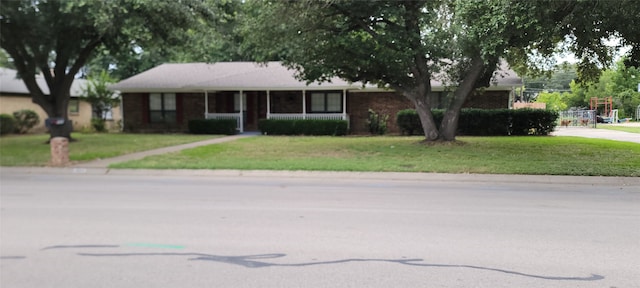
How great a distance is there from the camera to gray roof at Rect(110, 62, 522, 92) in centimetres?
2509

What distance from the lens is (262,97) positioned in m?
27.9

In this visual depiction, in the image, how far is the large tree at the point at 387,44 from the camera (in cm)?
1412

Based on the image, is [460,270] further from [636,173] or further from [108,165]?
[108,165]

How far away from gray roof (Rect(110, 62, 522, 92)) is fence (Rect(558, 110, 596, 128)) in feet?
11.8

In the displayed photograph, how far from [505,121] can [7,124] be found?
26.2m

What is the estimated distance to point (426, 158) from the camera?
13.5 m

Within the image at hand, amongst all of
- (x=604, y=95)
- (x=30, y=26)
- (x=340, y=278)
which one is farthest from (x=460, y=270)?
(x=604, y=95)

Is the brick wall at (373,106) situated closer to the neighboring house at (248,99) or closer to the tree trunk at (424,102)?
the neighboring house at (248,99)

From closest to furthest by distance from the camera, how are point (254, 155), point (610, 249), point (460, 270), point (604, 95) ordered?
point (460, 270) → point (610, 249) → point (254, 155) → point (604, 95)

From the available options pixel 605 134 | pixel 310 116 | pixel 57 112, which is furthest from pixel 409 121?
pixel 57 112

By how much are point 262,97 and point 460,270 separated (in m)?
24.1

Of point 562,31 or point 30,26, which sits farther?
point 30,26

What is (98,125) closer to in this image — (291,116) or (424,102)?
(291,116)

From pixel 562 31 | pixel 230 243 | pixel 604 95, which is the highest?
pixel 562 31
